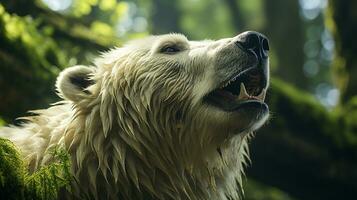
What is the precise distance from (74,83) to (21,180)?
182cm

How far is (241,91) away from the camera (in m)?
4.44

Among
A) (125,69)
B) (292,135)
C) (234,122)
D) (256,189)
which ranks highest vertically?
(125,69)

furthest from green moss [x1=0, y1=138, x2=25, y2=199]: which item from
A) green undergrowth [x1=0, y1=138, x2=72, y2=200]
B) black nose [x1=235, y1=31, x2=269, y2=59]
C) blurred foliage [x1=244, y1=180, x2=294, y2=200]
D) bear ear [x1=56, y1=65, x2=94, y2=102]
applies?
blurred foliage [x1=244, y1=180, x2=294, y2=200]

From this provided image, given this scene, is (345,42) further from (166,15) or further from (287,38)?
(166,15)

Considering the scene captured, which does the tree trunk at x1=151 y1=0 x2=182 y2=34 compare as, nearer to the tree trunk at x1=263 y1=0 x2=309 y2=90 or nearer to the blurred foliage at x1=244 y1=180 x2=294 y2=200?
the tree trunk at x1=263 y1=0 x2=309 y2=90

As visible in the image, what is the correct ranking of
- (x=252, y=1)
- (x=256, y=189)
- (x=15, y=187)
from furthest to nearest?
(x=252, y=1), (x=256, y=189), (x=15, y=187)

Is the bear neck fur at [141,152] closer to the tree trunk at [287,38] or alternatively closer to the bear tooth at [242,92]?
the bear tooth at [242,92]

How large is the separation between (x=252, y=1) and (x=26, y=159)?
21.1m

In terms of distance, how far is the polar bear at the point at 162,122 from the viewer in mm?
4383

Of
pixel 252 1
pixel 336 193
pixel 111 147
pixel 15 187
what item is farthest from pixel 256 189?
pixel 252 1

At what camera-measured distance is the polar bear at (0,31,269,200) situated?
4.38 m

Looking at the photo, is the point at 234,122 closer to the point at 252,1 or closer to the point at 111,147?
the point at 111,147

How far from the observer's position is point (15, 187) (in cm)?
305

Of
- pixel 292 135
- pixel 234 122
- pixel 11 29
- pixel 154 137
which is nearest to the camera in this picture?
pixel 234 122
